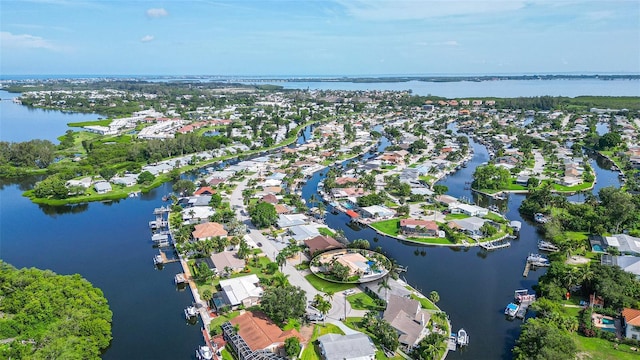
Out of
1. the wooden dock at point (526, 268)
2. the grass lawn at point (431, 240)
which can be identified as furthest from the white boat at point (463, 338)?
the grass lawn at point (431, 240)

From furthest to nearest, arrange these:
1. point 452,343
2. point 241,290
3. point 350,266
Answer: point 350,266 → point 241,290 → point 452,343

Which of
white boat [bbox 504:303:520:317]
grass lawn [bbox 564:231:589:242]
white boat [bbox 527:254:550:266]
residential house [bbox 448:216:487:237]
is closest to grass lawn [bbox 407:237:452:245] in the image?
residential house [bbox 448:216:487:237]

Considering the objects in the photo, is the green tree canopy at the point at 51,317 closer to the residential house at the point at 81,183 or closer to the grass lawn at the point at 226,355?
the grass lawn at the point at 226,355

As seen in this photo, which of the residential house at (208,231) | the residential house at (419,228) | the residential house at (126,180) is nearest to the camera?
the residential house at (208,231)

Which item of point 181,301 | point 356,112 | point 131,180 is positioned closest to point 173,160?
point 131,180

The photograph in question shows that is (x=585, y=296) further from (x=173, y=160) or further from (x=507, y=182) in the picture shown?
(x=173, y=160)

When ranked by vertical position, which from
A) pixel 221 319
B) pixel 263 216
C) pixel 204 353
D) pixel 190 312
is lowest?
pixel 221 319

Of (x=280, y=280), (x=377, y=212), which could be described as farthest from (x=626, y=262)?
(x=280, y=280)

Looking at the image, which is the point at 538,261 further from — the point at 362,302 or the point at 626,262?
the point at 362,302
